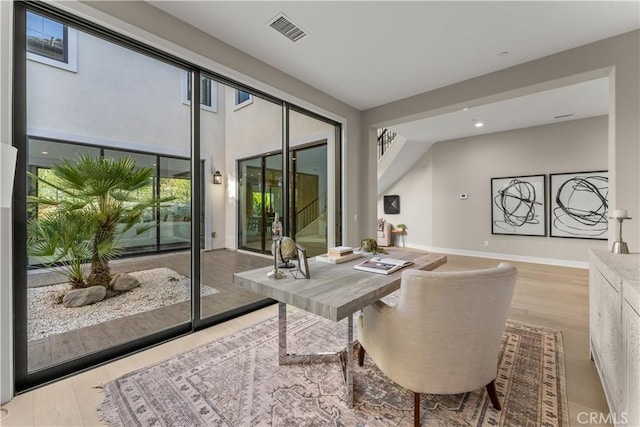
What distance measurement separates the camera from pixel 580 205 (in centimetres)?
520

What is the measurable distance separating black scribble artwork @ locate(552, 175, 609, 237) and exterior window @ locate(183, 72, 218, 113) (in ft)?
21.4

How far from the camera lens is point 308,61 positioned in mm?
3021

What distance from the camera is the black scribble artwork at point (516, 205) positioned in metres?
5.70

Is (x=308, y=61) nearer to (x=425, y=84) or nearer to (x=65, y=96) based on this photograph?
(x=425, y=84)

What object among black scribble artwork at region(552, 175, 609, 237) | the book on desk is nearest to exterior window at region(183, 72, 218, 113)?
the book on desk

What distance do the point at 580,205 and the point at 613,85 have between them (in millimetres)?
3619

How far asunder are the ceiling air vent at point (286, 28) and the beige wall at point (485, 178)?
5.54 m

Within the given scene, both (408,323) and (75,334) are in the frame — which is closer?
(408,323)

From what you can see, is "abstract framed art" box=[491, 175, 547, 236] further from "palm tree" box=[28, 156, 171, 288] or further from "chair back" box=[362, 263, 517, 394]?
"palm tree" box=[28, 156, 171, 288]

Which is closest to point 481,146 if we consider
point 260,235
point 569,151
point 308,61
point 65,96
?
point 569,151

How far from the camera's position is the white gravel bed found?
6.24 ft

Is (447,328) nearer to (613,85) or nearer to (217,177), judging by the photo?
(217,177)

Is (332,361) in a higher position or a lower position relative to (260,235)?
lower

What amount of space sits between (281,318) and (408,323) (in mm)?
1043
